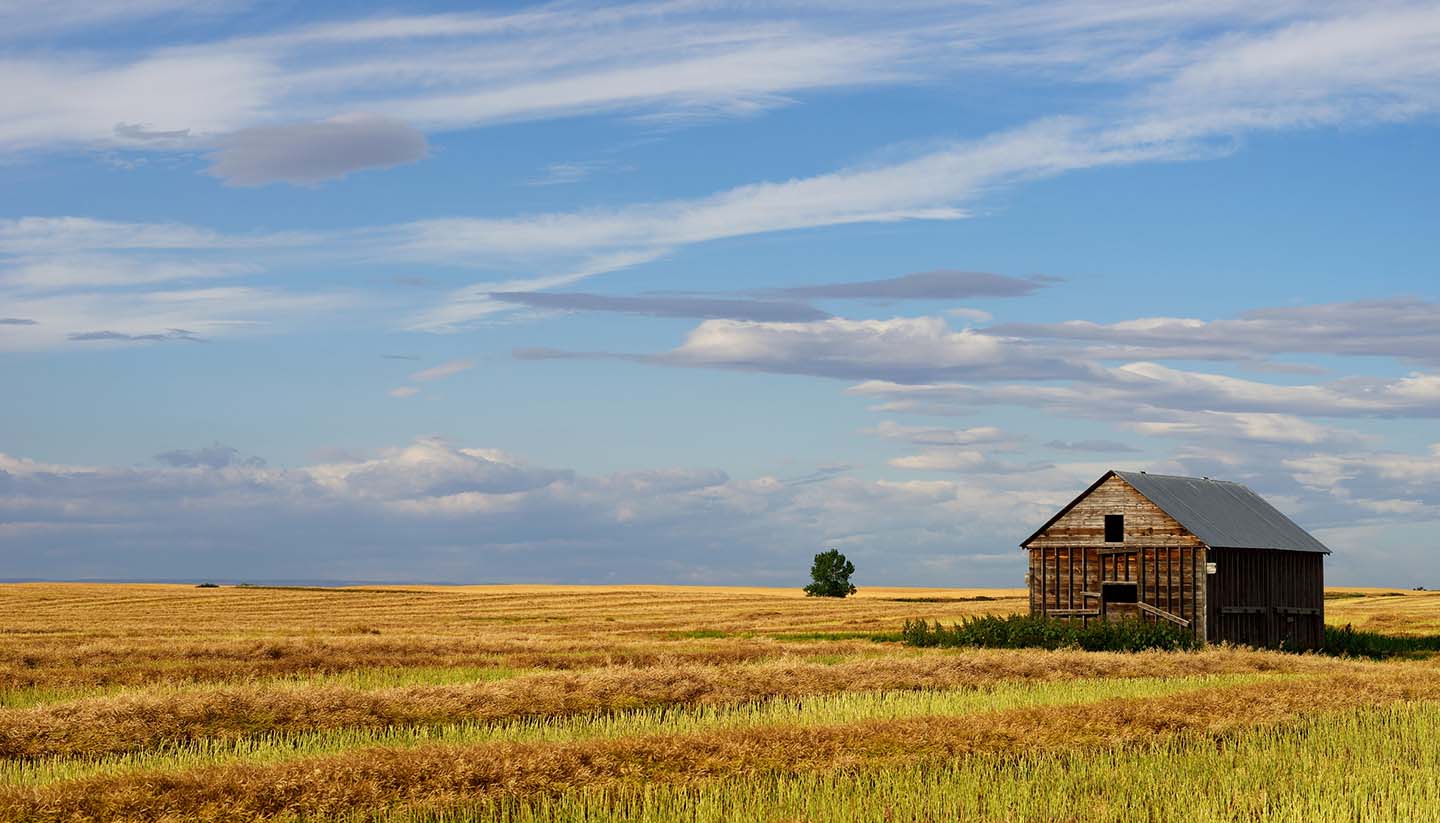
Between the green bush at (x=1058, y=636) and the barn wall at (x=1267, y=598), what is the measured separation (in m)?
→ 2.60

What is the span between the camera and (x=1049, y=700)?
2575cm

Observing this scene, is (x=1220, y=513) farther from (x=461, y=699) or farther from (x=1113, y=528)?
(x=461, y=699)

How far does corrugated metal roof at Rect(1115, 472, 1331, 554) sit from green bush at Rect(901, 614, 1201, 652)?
3994 mm

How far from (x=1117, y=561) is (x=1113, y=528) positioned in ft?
3.75

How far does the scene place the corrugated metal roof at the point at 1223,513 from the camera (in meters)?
49.7

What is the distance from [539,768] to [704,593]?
7971 centimetres

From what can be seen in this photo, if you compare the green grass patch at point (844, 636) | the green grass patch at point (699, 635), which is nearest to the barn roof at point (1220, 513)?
the green grass patch at point (844, 636)

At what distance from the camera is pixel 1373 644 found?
55219 millimetres

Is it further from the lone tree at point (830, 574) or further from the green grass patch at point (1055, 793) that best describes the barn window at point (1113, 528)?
the lone tree at point (830, 574)

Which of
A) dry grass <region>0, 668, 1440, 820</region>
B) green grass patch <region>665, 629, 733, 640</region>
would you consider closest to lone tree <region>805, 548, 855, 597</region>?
green grass patch <region>665, 629, 733, 640</region>

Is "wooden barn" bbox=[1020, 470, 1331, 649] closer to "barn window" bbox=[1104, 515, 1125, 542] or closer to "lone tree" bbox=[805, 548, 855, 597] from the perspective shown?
"barn window" bbox=[1104, 515, 1125, 542]

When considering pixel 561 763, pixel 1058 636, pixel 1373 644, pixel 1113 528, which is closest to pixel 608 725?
pixel 561 763

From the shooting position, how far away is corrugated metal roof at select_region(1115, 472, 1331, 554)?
163 feet

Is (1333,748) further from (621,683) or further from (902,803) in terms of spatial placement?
(621,683)
